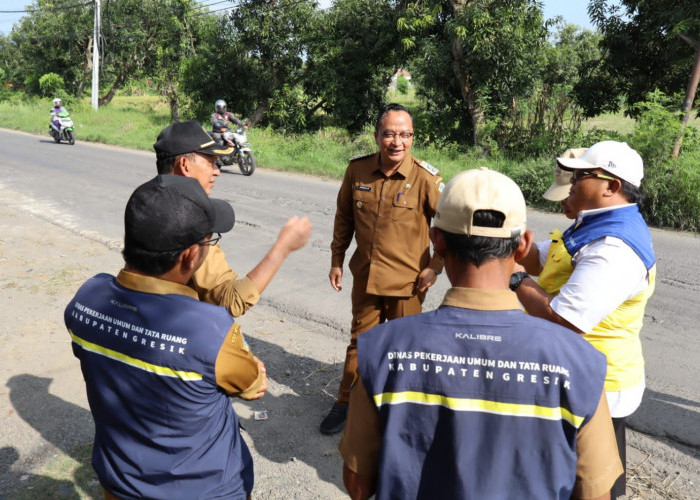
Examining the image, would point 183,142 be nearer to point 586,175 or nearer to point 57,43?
point 586,175

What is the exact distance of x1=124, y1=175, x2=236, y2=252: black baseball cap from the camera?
161 cm

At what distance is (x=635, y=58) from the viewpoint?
13328 millimetres

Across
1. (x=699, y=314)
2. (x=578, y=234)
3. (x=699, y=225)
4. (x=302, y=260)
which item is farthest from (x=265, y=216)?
(x=578, y=234)

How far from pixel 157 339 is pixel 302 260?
16.9 ft

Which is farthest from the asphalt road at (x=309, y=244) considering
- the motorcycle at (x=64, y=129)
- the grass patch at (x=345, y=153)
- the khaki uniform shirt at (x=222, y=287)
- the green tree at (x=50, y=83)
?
the green tree at (x=50, y=83)

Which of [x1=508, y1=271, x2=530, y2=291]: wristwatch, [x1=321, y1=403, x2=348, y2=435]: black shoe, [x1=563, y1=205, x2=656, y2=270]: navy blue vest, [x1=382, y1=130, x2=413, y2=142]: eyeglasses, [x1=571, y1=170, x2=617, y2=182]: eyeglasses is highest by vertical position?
[x1=382, y1=130, x2=413, y2=142]: eyeglasses

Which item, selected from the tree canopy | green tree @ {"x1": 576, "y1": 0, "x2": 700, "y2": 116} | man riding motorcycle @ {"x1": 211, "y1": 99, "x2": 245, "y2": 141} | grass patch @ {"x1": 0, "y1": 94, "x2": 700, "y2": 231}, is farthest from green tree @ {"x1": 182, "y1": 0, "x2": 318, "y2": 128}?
green tree @ {"x1": 576, "y1": 0, "x2": 700, "y2": 116}

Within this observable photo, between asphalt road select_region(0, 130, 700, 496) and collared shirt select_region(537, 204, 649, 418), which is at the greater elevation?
collared shirt select_region(537, 204, 649, 418)

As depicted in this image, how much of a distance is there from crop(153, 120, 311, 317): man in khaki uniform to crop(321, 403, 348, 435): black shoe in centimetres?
130

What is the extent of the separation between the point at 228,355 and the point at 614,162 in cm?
149

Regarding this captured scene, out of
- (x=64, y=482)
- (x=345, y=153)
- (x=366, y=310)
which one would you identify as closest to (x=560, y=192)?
(x=366, y=310)

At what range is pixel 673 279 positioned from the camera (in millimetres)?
6270

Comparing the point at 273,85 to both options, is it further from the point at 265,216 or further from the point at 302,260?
the point at 302,260

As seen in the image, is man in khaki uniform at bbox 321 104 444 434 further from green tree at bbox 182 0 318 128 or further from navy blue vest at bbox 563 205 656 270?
green tree at bbox 182 0 318 128
